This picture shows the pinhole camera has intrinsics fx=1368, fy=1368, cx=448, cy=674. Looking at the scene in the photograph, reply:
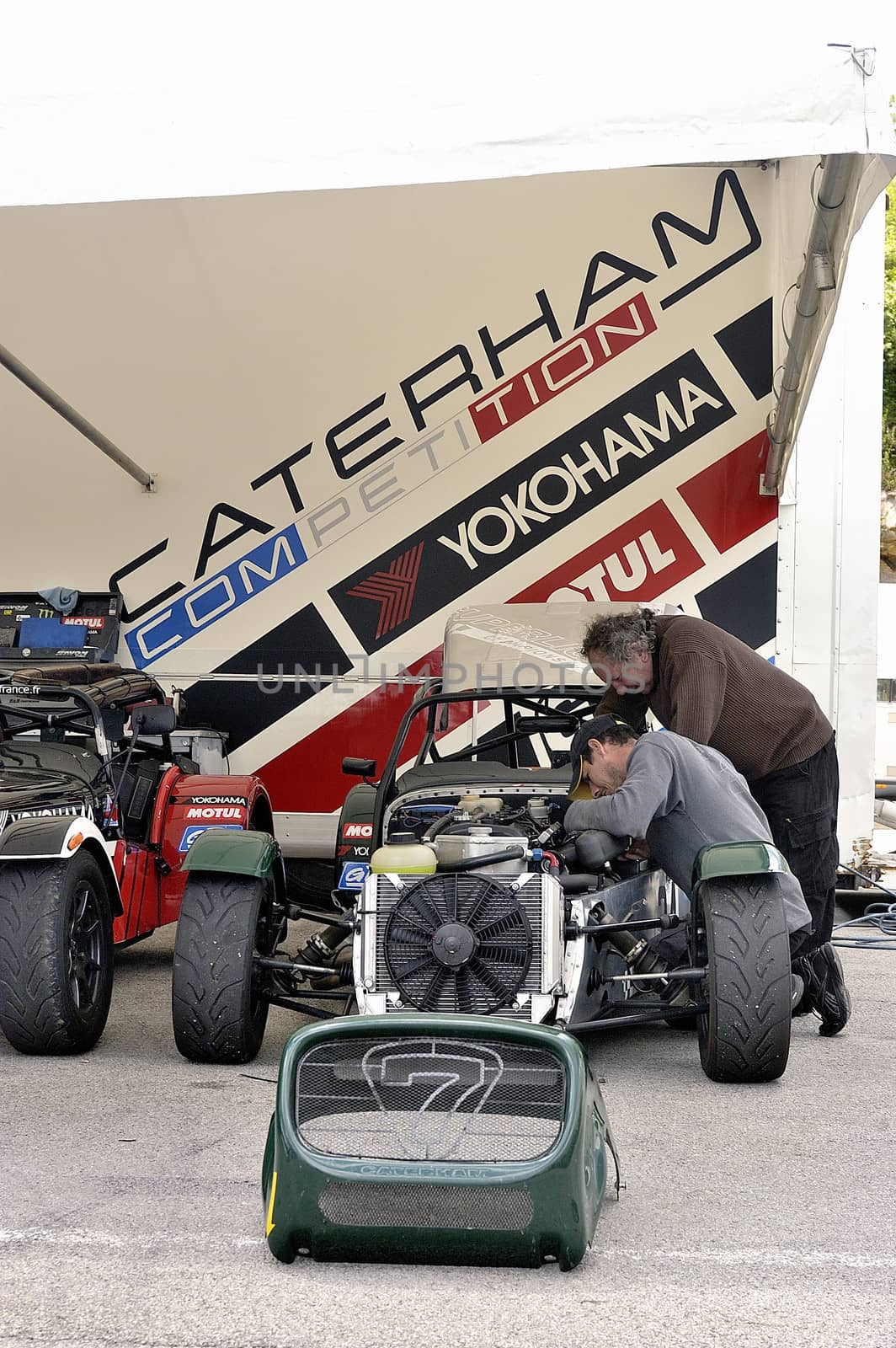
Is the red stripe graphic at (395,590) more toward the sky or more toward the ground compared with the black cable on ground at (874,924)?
more toward the sky

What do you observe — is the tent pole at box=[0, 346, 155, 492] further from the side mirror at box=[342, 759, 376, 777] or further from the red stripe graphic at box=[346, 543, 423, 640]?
the side mirror at box=[342, 759, 376, 777]

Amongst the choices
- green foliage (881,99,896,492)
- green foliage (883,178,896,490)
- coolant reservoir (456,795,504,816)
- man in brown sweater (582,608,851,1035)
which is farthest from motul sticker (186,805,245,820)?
green foliage (883,178,896,490)

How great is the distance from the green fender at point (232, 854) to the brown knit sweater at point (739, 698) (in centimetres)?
160

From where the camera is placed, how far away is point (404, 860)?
435cm

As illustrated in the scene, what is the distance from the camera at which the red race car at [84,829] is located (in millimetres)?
4543

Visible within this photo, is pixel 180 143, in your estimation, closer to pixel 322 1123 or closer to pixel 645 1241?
pixel 322 1123

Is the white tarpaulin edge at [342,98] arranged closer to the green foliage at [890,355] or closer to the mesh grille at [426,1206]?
the mesh grille at [426,1206]

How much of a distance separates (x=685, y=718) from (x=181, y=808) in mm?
2722

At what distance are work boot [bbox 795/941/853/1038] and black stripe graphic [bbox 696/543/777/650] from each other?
4118 millimetres

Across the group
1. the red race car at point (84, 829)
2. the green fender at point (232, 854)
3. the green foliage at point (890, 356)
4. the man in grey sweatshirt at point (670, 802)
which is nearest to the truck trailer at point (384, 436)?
the red race car at point (84, 829)

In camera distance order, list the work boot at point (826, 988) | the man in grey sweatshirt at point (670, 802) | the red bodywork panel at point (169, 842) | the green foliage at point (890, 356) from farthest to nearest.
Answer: the green foliage at point (890, 356) → the red bodywork panel at point (169, 842) → the work boot at point (826, 988) → the man in grey sweatshirt at point (670, 802)

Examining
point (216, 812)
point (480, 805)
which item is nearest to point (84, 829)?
point (480, 805)

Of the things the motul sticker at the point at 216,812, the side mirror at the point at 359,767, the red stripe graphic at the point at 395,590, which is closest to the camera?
the side mirror at the point at 359,767

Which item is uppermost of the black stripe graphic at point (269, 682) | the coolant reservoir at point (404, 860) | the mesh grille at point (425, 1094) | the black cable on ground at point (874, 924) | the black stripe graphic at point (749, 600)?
the black stripe graphic at point (749, 600)
